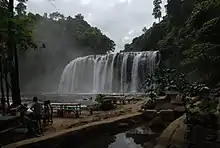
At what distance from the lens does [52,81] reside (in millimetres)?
57625

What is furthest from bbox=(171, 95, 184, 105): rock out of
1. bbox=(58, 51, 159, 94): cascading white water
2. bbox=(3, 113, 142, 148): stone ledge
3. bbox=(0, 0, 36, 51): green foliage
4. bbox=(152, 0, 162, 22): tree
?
bbox=(152, 0, 162, 22): tree

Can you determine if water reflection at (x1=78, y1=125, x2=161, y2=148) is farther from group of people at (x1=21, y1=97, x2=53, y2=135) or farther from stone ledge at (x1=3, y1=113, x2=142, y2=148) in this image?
group of people at (x1=21, y1=97, x2=53, y2=135)

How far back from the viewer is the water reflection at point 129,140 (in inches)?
399

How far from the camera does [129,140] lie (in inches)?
427

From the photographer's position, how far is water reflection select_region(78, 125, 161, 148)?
33.2 ft

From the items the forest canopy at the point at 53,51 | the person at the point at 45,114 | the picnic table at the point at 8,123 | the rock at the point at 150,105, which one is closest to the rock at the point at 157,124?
the rock at the point at 150,105

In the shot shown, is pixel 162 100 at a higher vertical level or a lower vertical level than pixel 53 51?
lower

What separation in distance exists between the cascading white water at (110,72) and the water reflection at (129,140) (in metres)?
23.7

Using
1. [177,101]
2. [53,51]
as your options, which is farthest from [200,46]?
[53,51]

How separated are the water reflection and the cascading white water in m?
23.7

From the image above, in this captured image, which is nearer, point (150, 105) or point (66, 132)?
point (66, 132)

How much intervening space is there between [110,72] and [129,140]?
93.7 ft

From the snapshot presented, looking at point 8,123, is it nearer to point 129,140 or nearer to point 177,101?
point 129,140

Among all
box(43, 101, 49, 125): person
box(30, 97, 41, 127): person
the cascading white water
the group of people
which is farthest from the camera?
the cascading white water
